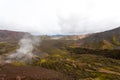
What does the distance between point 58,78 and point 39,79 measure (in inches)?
656

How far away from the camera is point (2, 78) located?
166 metres

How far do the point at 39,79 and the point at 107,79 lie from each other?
64.5m

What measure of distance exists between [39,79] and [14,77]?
1973 centimetres

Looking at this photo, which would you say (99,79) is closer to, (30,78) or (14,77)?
(30,78)

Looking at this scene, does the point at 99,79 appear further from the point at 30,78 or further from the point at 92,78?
the point at 30,78

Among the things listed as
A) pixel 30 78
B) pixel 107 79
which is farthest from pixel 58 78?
pixel 107 79

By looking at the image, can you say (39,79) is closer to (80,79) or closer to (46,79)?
(46,79)

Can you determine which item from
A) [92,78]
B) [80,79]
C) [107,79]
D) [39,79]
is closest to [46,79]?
[39,79]

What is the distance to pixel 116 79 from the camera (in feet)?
641

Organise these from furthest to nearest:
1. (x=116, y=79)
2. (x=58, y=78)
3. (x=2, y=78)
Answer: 1. (x=116, y=79)
2. (x=58, y=78)
3. (x=2, y=78)

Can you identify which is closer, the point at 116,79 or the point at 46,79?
the point at 46,79

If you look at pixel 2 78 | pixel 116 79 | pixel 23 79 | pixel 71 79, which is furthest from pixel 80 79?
pixel 2 78

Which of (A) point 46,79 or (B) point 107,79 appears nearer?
(A) point 46,79

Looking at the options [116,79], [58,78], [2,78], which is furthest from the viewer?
[116,79]
